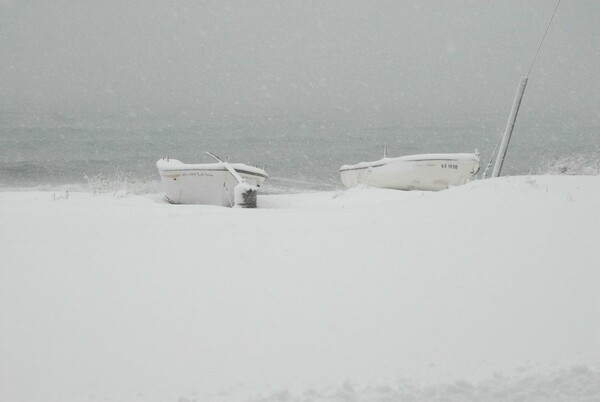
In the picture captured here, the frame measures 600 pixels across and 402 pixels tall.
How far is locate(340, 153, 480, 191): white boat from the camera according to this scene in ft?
54.3

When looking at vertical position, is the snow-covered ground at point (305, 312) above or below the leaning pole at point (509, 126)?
below

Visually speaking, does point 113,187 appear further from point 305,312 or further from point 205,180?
point 305,312

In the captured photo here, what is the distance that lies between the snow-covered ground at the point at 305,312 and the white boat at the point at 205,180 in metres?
10.1

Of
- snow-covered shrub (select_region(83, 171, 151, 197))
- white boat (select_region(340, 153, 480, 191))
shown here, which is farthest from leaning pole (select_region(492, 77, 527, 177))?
snow-covered shrub (select_region(83, 171, 151, 197))

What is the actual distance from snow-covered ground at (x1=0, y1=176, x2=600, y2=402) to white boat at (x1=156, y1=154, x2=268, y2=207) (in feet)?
33.0

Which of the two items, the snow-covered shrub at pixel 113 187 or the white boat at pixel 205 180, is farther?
the snow-covered shrub at pixel 113 187

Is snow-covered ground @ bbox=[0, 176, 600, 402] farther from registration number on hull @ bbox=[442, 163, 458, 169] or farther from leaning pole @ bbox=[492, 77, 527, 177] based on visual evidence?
registration number on hull @ bbox=[442, 163, 458, 169]

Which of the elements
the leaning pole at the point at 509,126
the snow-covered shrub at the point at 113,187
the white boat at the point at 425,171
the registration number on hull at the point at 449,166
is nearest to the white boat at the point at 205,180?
the snow-covered shrub at the point at 113,187

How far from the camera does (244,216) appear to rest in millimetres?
6906

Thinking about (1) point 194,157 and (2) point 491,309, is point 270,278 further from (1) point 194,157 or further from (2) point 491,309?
(1) point 194,157

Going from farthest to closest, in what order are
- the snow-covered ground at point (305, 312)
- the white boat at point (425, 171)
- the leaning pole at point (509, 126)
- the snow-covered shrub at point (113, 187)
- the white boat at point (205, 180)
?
the snow-covered shrub at point (113, 187) → the white boat at point (425, 171) → the white boat at point (205, 180) → the leaning pole at point (509, 126) → the snow-covered ground at point (305, 312)

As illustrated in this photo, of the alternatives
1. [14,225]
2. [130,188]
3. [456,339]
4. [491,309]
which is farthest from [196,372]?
[130,188]

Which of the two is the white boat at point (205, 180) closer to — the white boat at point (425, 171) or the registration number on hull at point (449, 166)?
the white boat at point (425, 171)

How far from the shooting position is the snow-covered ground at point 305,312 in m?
2.69
